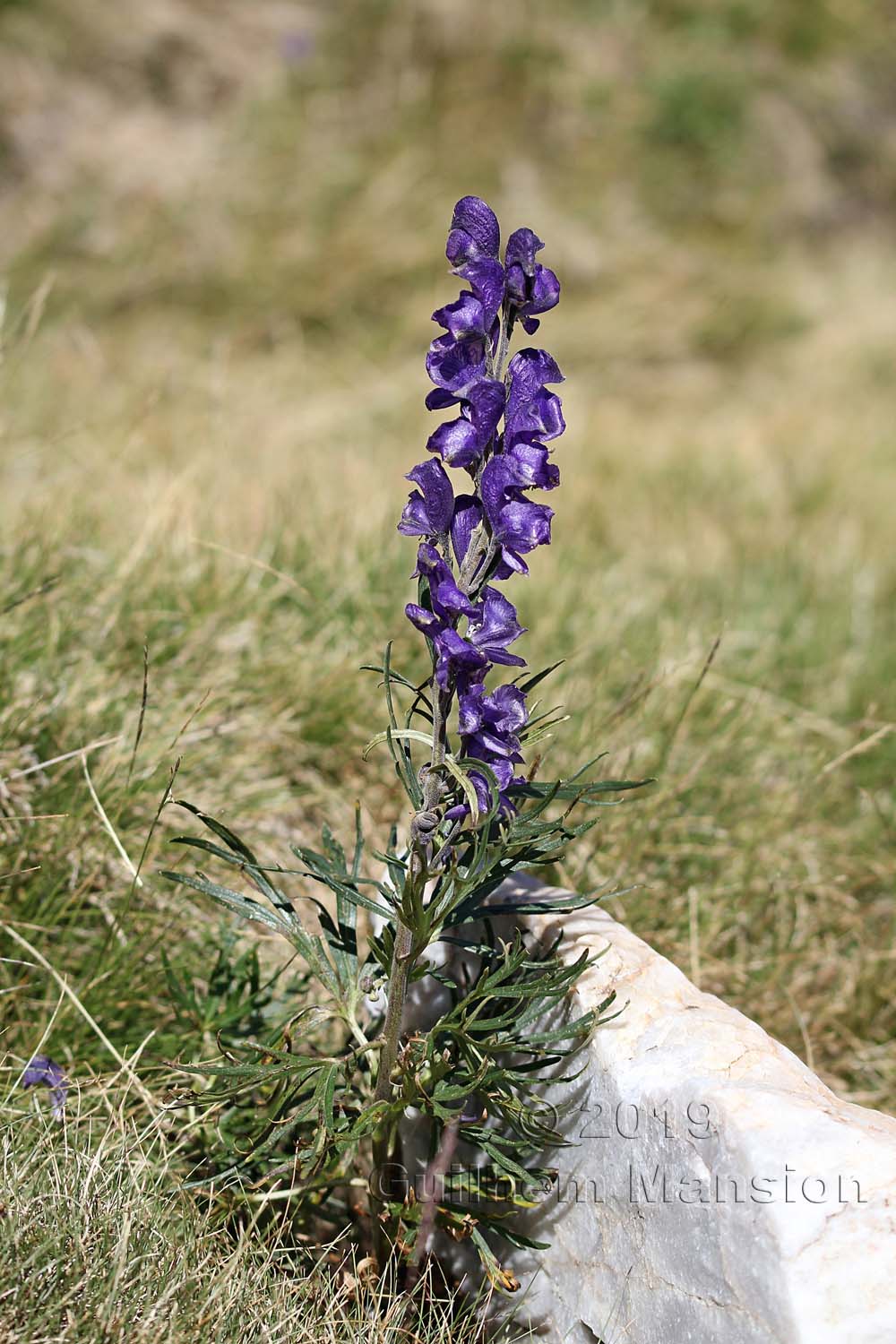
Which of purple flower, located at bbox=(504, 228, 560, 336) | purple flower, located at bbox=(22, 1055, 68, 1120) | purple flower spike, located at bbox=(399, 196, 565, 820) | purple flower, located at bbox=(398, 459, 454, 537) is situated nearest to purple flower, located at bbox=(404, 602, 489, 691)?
purple flower spike, located at bbox=(399, 196, 565, 820)

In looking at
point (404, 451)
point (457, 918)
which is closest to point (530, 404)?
point (457, 918)

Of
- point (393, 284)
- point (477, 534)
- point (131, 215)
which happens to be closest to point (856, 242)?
point (393, 284)

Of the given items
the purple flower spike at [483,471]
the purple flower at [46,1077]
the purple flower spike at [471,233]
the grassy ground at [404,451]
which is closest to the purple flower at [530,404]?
the purple flower spike at [483,471]

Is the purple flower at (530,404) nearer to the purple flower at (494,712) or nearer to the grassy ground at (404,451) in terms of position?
the purple flower at (494,712)

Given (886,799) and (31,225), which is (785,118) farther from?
(886,799)

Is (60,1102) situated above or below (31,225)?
below

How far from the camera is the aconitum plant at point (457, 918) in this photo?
5.18 feet

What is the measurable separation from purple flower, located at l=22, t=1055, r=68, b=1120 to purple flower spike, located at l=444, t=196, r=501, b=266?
132 cm

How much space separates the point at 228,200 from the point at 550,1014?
18.0 feet

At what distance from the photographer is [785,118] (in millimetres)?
7957

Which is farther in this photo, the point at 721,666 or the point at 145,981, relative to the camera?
the point at 721,666

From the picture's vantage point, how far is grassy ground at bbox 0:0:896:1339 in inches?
99.0

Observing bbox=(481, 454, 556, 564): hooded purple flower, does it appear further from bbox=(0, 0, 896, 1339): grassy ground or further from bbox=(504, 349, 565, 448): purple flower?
bbox=(0, 0, 896, 1339): grassy ground

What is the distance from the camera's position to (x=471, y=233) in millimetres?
1597
